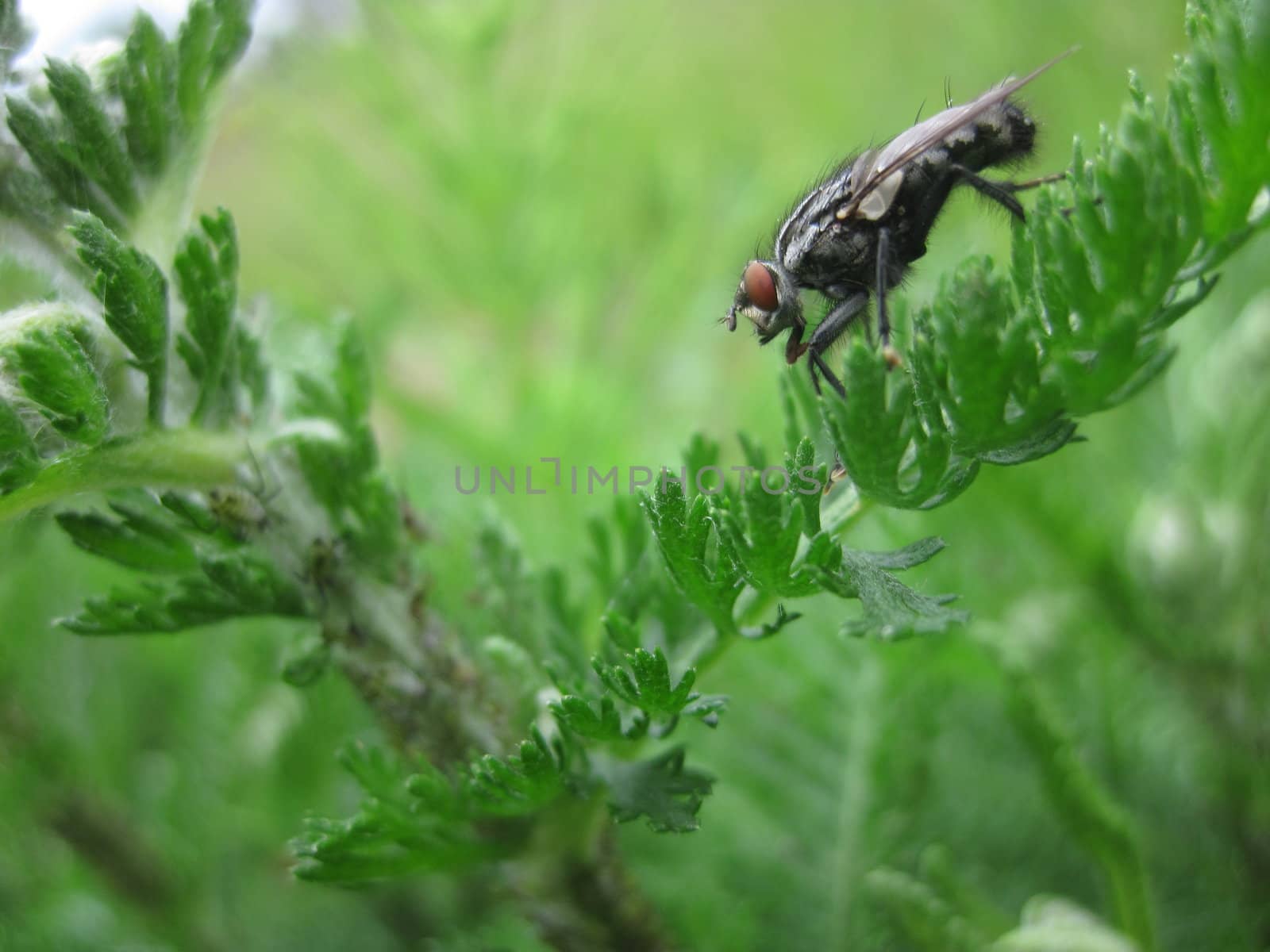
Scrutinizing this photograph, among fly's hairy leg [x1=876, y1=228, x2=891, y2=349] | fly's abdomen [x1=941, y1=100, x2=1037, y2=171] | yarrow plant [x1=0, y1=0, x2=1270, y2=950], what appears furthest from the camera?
fly's abdomen [x1=941, y1=100, x2=1037, y2=171]

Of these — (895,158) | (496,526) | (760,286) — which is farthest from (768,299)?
(496,526)

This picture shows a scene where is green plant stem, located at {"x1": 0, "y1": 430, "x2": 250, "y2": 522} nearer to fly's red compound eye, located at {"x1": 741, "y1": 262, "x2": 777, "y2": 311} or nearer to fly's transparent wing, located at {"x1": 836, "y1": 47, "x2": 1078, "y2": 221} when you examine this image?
fly's red compound eye, located at {"x1": 741, "y1": 262, "x2": 777, "y2": 311}

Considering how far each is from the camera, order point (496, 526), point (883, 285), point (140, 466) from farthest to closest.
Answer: point (883, 285)
point (496, 526)
point (140, 466)

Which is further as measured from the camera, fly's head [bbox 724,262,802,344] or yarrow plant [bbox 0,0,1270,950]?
fly's head [bbox 724,262,802,344]

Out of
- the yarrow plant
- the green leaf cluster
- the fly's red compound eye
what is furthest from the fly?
the green leaf cluster

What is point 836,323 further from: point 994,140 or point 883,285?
point 994,140

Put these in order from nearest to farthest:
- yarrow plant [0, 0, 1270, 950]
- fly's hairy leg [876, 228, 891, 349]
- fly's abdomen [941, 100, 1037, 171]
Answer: yarrow plant [0, 0, 1270, 950] → fly's hairy leg [876, 228, 891, 349] → fly's abdomen [941, 100, 1037, 171]

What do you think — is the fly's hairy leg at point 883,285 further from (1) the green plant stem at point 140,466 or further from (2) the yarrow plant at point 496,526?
(1) the green plant stem at point 140,466

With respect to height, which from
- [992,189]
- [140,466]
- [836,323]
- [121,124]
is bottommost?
[140,466]
